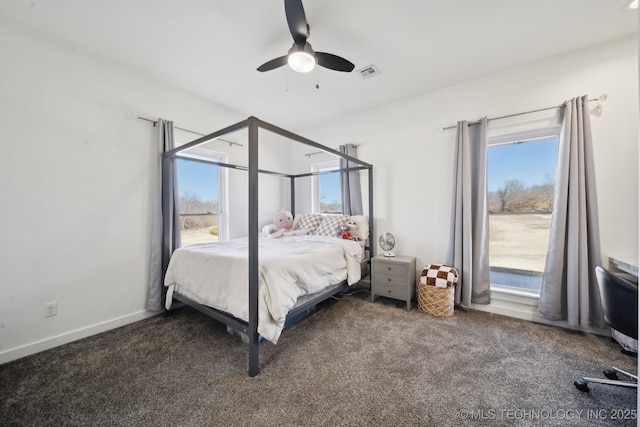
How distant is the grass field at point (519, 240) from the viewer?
7.82 feet

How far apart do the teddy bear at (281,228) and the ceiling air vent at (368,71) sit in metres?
2.07

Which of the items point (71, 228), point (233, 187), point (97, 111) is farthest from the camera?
point (233, 187)

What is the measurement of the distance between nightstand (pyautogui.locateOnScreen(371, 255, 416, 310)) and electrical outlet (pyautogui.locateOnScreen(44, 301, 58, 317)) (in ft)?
9.87

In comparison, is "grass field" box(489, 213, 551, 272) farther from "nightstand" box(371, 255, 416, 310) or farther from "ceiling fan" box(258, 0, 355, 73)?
"ceiling fan" box(258, 0, 355, 73)

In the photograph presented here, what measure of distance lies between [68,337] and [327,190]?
3.37m

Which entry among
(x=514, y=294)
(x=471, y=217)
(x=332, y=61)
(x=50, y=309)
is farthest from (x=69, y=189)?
(x=514, y=294)

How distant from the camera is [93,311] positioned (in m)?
2.12

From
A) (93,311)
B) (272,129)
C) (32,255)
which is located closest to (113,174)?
(32,255)

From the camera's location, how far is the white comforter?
5.47ft

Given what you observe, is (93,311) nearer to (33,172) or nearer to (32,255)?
(32,255)

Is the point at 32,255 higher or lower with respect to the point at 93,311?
higher

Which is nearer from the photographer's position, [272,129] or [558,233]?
[272,129]

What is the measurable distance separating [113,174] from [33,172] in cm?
49

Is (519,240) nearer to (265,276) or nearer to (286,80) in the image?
(265,276)
